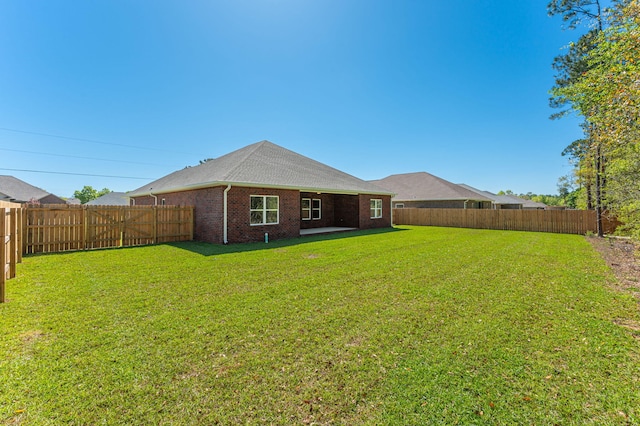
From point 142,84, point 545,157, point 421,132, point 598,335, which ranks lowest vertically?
point 598,335

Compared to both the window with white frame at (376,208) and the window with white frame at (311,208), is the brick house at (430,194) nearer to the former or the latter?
the window with white frame at (376,208)

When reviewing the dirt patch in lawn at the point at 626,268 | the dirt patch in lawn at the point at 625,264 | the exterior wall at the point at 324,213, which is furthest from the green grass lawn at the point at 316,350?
the exterior wall at the point at 324,213

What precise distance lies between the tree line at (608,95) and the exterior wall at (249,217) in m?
11.2

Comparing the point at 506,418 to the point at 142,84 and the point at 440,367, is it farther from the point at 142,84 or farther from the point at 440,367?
the point at 142,84

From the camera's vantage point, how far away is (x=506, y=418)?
86.8 inches

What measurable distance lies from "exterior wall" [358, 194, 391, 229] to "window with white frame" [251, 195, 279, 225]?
267 inches

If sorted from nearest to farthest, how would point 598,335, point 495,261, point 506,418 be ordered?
point 506,418 → point 598,335 → point 495,261

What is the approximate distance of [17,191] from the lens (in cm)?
3228

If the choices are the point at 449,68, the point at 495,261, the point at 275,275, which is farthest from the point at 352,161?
the point at 275,275

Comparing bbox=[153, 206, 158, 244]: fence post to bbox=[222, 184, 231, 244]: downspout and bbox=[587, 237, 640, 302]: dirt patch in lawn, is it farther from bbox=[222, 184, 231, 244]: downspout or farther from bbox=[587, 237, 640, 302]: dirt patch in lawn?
bbox=[587, 237, 640, 302]: dirt patch in lawn

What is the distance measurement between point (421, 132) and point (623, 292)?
1906 cm

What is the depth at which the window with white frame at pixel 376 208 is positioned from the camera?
19.1 meters

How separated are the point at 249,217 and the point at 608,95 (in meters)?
12.0

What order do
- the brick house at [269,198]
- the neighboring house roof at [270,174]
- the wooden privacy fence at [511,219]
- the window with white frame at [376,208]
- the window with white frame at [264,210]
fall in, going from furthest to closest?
the window with white frame at [376,208] → the wooden privacy fence at [511,219] → the window with white frame at [264,210] → the neighboring house roof at [270,174] → the brick house at [269,198]
